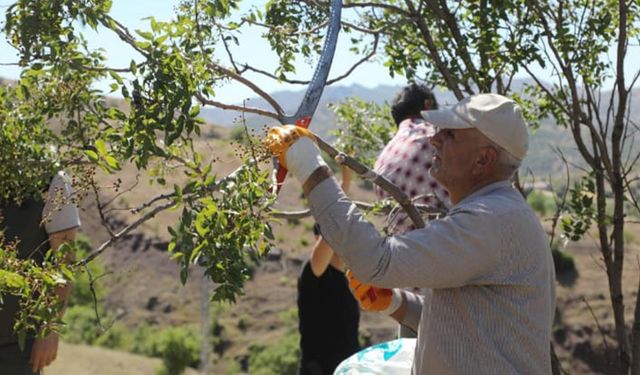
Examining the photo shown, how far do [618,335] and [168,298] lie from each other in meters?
40.9

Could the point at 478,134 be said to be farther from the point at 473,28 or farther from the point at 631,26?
the point at 631,26

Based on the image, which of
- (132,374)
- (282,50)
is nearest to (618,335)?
(282,50)

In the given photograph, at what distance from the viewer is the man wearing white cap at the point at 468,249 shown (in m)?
2.22

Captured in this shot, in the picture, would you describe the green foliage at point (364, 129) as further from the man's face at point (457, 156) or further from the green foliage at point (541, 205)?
the green foliage at point (541, 205)

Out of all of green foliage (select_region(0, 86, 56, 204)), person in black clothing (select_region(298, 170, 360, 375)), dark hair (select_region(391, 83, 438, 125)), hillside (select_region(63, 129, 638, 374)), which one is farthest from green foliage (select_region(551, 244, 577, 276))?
green foliage (select_region(0, 86, 56, 204))

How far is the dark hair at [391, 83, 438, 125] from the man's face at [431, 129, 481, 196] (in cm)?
183

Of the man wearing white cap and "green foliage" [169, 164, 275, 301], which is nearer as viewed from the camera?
the man wearing white cap

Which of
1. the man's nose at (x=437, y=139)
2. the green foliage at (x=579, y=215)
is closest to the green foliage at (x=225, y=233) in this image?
the man's nose at (x=437, y=139)

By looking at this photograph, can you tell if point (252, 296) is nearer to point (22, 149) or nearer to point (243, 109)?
point (22, 149)

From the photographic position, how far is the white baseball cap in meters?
2.39

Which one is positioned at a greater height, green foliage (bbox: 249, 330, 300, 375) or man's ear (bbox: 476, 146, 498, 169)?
man's ear (bbox: 476, 146, 498, 169)

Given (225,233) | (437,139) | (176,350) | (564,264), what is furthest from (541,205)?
(225,233)

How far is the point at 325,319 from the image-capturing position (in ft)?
16.4

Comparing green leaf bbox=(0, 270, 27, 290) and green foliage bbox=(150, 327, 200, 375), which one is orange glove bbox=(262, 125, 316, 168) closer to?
green leaf bbox=(0, 270, 27, 290)
